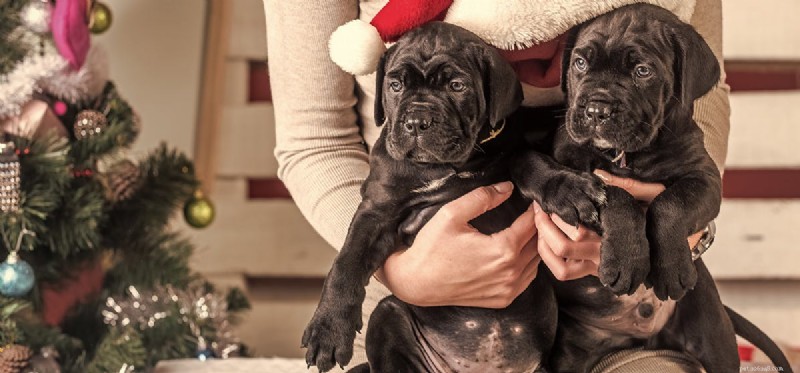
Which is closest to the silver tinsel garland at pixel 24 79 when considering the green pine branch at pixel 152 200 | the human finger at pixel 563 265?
the green pine branch at pixel 152 200

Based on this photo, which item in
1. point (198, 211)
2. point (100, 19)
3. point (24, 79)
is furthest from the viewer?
point (198, 211)

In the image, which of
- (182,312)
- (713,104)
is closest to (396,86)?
(713,104)

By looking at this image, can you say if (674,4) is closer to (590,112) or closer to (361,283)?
(590,112)

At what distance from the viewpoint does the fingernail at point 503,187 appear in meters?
1.45

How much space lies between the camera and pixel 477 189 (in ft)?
4.76

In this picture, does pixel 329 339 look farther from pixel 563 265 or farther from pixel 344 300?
pixel 563 265

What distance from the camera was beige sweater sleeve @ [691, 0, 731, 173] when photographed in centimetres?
171

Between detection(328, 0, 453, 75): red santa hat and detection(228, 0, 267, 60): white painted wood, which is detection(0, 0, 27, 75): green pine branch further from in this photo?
detection(328, 0, 453, 75): red santa hat

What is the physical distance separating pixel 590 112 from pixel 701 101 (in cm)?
51

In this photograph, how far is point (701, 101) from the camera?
1732 mm

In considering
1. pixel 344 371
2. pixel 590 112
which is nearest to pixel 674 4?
pixel 590 112

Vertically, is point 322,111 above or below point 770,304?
above

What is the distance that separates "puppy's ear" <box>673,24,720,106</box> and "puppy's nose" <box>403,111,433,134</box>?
1.08 feet

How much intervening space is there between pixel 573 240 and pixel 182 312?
138 cm
